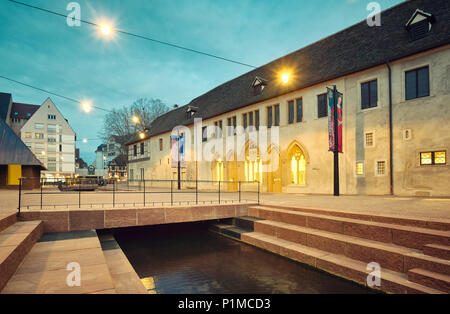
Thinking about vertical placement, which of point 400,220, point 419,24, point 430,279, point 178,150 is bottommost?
point 430,279

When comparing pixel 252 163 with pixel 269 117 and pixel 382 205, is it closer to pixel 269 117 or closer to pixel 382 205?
pixel 269 117

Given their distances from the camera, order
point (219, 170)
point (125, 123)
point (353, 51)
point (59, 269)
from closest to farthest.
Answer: point (59, 269), point (353, 51), point (219, 170), point (125, 123)

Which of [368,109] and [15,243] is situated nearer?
[15,243]

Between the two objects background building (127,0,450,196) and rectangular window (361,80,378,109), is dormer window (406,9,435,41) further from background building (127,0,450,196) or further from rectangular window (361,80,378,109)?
rectangular window (361,80,378,109)

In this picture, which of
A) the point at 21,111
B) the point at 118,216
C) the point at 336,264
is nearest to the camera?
the point at 336,264

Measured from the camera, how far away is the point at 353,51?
17672 mm

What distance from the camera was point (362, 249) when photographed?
5609mm

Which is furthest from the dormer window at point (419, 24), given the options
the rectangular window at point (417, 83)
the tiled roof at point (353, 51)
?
the rectangular window at point (417, 83)

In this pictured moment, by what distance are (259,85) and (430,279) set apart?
21.4 m

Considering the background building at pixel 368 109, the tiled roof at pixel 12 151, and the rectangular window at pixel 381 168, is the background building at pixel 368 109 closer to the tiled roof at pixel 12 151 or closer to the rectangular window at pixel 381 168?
the rectangular window at pixel 381 168

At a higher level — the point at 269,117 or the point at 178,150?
the point at 269,117

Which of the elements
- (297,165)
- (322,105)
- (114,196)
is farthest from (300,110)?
(114,196)
